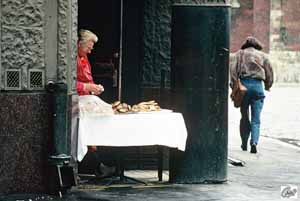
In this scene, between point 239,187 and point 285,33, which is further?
point 285,33

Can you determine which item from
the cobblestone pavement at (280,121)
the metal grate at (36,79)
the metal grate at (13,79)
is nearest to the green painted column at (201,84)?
the metal grate at (36,79)

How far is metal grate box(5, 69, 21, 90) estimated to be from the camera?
8.52 metres

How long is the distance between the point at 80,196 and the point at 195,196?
3.97ft

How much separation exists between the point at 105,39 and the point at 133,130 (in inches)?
80.5

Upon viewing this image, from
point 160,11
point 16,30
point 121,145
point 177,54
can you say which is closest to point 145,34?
point 160,11

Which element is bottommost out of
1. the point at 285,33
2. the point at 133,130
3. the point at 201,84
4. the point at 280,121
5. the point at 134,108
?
the point at 280,121

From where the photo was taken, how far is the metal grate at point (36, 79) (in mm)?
8617

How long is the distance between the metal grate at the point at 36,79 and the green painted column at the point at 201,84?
5.86 feet

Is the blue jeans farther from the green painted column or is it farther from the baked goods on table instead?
the baked goods on table

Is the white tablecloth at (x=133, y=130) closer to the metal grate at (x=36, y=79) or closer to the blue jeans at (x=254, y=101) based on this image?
the metal grate at (x=36, y=79)

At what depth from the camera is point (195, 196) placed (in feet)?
29.7

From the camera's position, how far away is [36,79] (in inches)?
340

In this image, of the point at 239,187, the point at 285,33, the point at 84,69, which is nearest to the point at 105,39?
the point at 84,69

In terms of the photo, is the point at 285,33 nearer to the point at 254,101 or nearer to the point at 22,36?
the point at 254,101
